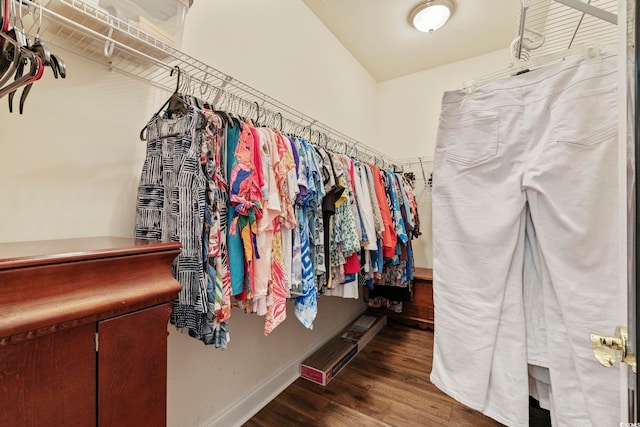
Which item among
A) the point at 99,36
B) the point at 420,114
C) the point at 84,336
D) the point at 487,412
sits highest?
the point at 420,114

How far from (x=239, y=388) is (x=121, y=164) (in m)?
1.38

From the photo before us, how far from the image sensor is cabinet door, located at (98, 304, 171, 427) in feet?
1.89

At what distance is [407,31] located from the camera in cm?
252

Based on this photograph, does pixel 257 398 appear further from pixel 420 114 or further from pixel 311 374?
pixel 420 114

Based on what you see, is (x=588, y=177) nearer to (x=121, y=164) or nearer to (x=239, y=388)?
(x=121, y=164)

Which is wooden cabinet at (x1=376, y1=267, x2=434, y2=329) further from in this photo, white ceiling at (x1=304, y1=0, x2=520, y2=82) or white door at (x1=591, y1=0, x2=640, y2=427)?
white ceiling at (x1=304, y1=0, x2=520, y2=82)

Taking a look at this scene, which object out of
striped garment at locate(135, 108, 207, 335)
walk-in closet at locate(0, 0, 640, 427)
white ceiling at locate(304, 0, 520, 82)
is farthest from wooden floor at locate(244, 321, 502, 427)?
white ceiling at locate(304, 0, 520, 82)

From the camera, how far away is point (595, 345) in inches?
21.7

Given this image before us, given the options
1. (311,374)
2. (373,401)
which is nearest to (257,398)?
(311,374)

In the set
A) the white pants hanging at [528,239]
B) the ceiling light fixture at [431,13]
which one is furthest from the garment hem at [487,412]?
the ceiling light fixture at [431,13]

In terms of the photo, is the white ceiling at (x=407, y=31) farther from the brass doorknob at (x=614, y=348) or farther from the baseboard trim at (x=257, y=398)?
the baseboard trim at (x=257, y=398)

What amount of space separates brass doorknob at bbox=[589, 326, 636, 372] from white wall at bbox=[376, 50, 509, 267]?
2.65m

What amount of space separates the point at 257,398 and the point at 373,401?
0.74 metres

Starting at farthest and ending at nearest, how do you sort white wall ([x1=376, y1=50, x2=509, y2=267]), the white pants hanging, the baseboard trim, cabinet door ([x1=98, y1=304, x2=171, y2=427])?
white wall ([x1=376, y1=50, x2=509, y2=267])
the baseboard trim
the white pants hanging
cabinet door ([x1=98, y1=304, x2=171, y2=427])
